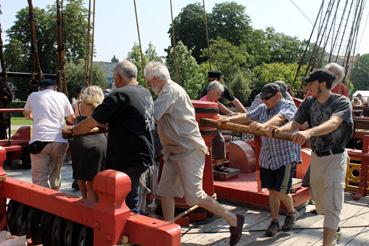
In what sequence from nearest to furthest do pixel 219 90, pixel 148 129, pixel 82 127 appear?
pixel 82 127, pixel 148 129, pixel 219 90

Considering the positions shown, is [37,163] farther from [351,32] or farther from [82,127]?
[351,32]

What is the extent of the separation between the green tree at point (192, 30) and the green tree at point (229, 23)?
5.60 ft

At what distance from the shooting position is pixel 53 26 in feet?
138

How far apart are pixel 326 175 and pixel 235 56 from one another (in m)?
42.9

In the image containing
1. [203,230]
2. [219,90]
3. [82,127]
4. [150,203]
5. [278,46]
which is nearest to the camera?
[82,127]

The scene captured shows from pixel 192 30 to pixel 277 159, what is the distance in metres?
51.9

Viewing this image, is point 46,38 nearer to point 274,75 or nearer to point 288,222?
point 274,75

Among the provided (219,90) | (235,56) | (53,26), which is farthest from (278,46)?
(219,90)

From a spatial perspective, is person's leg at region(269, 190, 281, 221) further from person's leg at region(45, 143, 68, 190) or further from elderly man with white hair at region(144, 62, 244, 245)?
person's leg at region(45, 143, 68, 190)

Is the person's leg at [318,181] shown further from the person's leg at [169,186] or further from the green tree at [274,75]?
the green tree at [274,75]

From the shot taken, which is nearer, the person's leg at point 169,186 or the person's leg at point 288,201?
the person's leg at point 169,186

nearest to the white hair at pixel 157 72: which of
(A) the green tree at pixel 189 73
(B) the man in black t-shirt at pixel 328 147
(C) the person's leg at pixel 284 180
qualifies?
(B) the man in black t-shirt at pixel 328 147

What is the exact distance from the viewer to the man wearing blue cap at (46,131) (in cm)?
436

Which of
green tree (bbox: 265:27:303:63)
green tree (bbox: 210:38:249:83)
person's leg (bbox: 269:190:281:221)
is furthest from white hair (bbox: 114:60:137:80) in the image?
green tree (bbox: 265:27:303:63)
